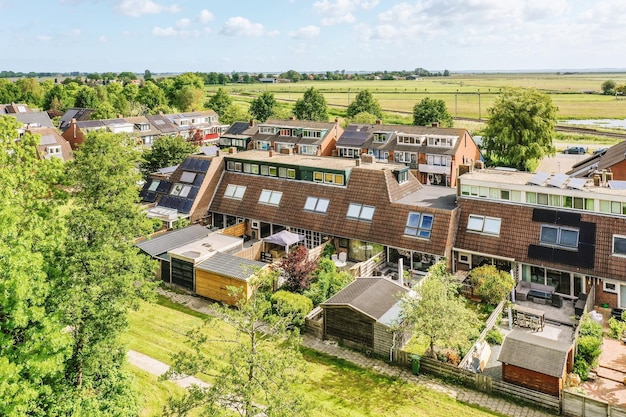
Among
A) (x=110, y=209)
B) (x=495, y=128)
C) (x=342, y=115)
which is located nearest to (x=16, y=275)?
(x=110, y=209)

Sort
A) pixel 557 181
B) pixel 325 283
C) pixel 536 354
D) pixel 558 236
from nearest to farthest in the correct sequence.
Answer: pixel 536 354 < pixel 325 283 < pixel 558 236 < pixel 557 181

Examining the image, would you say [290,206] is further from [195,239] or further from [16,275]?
[16,275]

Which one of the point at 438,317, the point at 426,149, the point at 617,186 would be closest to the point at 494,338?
the point at 438,317

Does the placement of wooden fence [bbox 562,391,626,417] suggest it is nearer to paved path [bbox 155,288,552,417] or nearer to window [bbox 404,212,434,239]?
paved path [bbox 155,288,552,417]

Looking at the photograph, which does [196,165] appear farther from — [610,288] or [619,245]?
[610,288]

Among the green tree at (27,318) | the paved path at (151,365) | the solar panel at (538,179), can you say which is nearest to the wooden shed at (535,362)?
the solar panel at (538,179)

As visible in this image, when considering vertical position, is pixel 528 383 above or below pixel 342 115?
below

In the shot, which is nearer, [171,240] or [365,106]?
[171,240]
